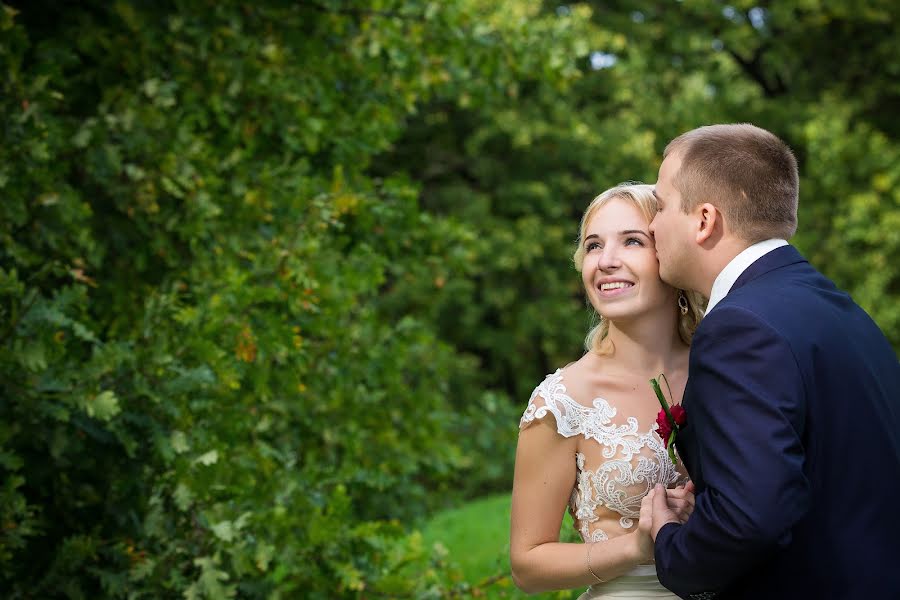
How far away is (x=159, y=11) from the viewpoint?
5.50 m

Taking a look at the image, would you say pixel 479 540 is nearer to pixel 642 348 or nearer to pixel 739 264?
pixel 642 348

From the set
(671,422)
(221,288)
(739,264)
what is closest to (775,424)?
(671,422)

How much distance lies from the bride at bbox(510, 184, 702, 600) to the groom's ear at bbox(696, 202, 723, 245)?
428 mm

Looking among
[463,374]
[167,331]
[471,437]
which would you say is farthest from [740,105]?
[167,331]

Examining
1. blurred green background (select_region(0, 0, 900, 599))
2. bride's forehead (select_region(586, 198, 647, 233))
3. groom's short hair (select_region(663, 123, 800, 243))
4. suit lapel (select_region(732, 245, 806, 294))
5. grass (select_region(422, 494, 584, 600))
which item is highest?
groom's short hair (select_region(663, 123, 800, 243))

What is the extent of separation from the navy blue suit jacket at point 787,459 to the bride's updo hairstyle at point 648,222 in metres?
0.66

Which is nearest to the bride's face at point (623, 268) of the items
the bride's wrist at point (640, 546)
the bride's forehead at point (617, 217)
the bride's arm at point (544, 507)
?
the bride's forehead at point (617, 217)

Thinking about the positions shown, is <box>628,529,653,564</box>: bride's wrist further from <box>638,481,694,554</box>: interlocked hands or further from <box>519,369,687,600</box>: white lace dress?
<box>519,369,687,600</box>: white lace dress

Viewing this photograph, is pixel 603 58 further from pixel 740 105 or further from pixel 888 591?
pixel 888 591

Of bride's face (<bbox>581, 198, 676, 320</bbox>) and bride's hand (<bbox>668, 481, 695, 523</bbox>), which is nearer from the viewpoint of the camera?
bride's hand (<bbox>668, 481, 695, 523</bbox>)

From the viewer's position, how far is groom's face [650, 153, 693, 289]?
251 centimetres

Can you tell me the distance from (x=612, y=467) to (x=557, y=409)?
0.20 m

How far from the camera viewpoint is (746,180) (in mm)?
2410

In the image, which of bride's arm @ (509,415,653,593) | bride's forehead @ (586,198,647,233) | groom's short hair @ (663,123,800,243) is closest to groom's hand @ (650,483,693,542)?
bride's arm @ (509,415,653,593)
